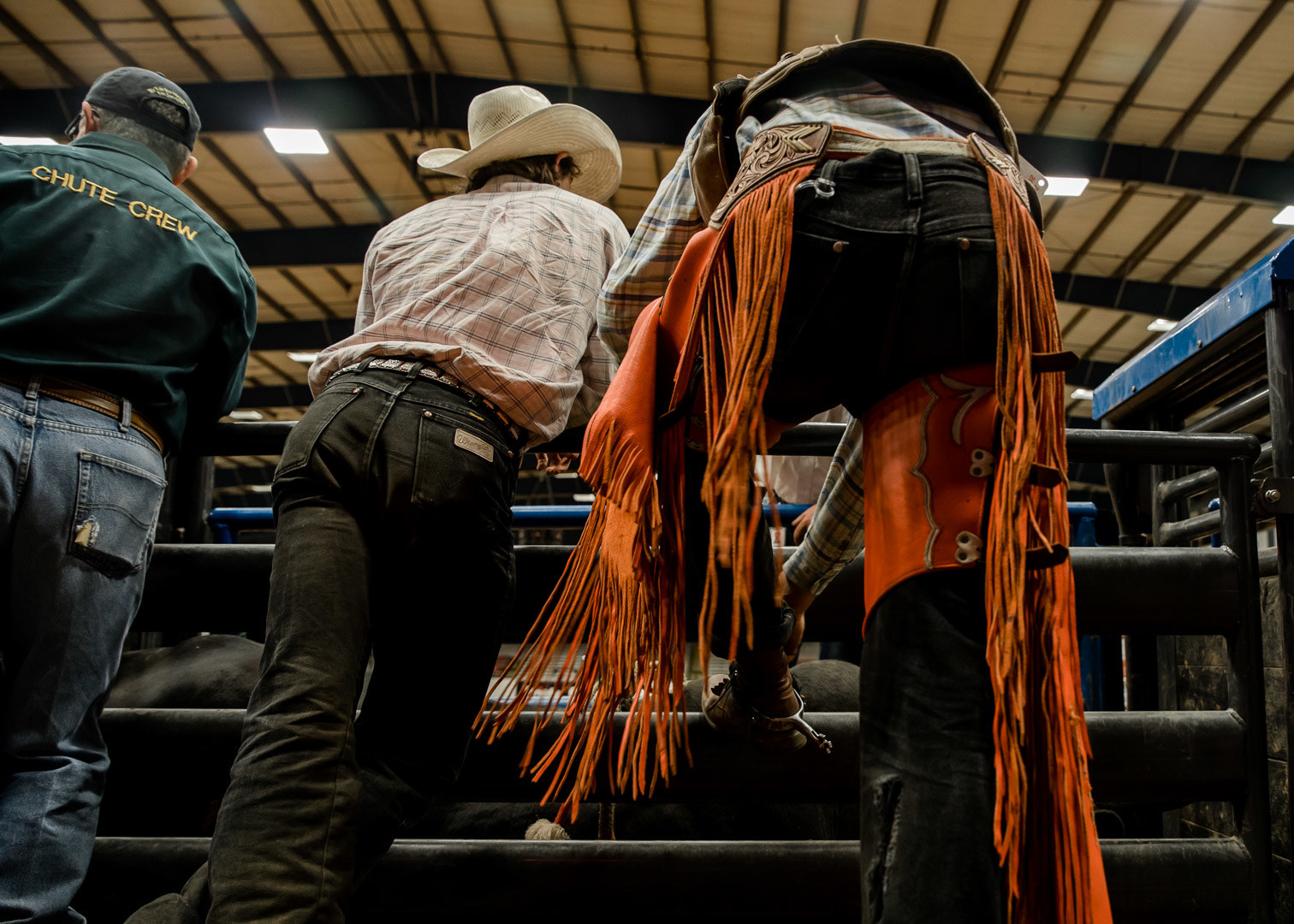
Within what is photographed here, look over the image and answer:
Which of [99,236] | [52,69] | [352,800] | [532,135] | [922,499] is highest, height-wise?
[52,69]

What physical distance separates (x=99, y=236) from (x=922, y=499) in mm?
1556

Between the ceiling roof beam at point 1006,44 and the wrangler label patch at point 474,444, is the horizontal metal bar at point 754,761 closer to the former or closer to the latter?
the wrangler label patch at point 474,444

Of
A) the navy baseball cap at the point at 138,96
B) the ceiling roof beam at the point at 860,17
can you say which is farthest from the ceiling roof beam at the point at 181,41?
the navy baseball cap at the point at 138,96

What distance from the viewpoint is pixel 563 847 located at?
1568 mm

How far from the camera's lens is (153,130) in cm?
Answer: 185

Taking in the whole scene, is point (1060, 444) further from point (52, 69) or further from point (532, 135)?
point (52, 69)

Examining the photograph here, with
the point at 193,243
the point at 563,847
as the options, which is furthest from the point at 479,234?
the point at 563,847

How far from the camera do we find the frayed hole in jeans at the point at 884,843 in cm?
85

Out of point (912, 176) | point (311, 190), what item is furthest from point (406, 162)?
point (912, 176)

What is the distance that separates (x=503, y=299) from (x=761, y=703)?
863 millimetres

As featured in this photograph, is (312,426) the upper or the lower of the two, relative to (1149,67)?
lower

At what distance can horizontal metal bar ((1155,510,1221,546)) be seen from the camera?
2.18m

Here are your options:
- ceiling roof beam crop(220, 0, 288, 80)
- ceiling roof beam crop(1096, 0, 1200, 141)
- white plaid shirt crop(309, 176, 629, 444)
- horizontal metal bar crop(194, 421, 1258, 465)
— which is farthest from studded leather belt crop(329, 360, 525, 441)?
ceiling roof beam crop(220, 0, 288, 80)

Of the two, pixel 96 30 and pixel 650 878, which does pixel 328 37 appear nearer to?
pixel 96 30
